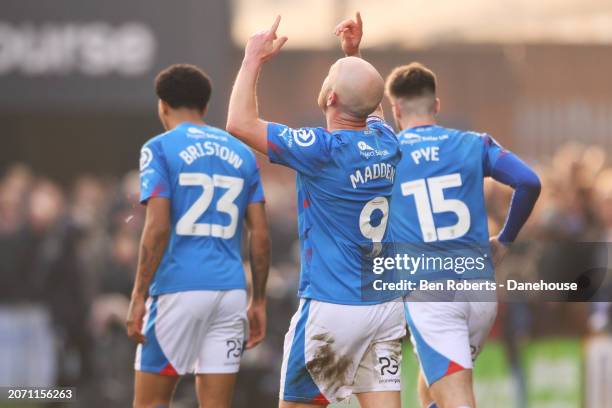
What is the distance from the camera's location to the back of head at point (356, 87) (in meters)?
6.38

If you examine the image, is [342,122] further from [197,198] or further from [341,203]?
[197,198]

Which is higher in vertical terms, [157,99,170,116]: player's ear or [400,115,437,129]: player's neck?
[157,99,170,116]: player's ear

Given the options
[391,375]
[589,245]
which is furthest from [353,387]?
[589,245]

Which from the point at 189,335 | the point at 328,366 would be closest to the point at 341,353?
the point at 328,366

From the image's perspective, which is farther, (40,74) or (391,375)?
(40,74)

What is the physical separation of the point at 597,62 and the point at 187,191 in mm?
50884

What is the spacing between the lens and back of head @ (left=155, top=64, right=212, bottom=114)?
777 centimetres

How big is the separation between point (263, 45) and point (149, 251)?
1.67 meters

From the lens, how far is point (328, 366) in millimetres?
6398

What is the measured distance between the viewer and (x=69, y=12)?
2056cm

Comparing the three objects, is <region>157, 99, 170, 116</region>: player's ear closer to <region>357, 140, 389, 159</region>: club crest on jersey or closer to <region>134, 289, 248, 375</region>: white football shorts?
<region>134, 289, 248, 375</region>: white football shorts

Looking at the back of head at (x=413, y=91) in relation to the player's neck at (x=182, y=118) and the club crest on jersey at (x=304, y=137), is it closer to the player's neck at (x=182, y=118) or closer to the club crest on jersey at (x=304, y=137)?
the player's neck at (x=182, y=118)

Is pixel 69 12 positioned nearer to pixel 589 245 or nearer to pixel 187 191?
pixel 589 245

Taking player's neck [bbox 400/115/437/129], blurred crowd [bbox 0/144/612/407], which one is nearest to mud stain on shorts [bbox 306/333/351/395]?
player's neck [bbox 400/115/437/129]
